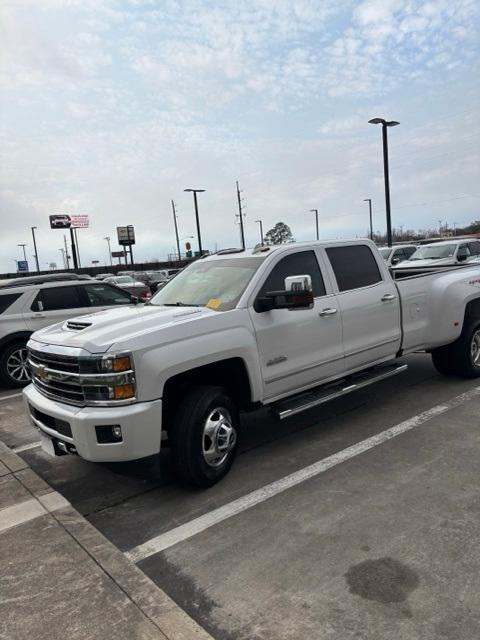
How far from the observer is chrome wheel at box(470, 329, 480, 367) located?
22.1ft

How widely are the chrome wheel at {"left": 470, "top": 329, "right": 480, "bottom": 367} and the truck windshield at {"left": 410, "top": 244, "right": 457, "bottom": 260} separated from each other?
9.80m

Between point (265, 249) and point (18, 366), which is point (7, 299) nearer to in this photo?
point (18, 366)

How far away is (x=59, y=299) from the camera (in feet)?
29.6

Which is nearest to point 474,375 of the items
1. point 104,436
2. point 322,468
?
point 322,468

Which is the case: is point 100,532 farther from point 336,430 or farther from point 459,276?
point 459,276

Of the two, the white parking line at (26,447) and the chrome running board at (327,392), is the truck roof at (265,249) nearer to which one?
the chrome running board at (327,392)

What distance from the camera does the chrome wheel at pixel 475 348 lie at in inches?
265

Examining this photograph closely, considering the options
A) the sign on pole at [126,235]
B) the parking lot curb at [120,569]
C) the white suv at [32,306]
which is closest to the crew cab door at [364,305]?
the parking lot curb at [120,569]

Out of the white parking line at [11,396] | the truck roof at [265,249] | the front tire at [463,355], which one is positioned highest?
the truck roof at [265,249]

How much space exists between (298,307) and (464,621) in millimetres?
2406

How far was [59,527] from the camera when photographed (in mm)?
3648

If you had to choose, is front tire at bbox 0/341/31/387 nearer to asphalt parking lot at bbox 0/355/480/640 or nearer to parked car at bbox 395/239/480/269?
asphalt parking lot at bbox 0/355/480/640

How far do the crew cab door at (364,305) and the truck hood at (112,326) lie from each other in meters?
1.63

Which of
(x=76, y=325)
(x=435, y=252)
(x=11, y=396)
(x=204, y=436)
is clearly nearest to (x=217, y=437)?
(x=204, y=436)
